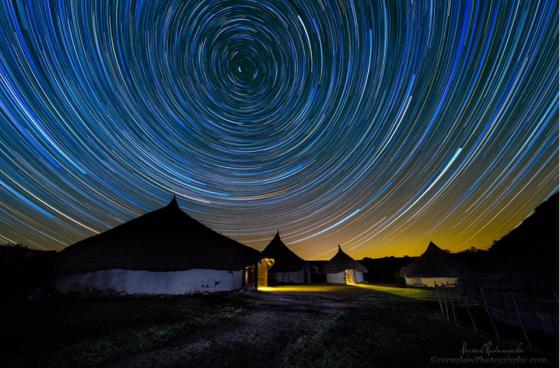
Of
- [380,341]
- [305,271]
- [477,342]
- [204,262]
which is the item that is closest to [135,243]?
[204,262]

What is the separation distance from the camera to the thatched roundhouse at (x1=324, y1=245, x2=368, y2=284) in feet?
133

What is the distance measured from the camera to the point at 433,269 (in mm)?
35000

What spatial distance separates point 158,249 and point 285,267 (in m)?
22.9

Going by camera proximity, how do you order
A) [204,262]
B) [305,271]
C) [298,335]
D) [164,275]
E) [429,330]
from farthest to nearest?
[305,271] < [204,262] < [164,275] < [429,330] < [298,335]

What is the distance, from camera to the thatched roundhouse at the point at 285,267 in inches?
1379

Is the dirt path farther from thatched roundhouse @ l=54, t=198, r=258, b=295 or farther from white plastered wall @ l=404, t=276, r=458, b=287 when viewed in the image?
white plastered wall @ l=404, t=276, r=458, b=287

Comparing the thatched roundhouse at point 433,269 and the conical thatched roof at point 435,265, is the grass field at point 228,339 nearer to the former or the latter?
the thatched roundhouse at point 433,269

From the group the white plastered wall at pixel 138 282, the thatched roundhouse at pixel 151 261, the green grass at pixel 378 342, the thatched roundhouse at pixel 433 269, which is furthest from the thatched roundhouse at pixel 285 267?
the green grass at pixel 378 342

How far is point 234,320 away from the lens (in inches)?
318

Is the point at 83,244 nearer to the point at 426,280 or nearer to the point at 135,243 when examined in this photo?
the point at 135,243

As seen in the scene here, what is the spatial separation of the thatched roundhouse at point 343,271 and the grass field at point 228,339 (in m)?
33.5

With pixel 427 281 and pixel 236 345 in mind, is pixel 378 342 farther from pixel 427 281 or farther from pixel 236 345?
pixel 427 281

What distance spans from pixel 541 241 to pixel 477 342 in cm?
440

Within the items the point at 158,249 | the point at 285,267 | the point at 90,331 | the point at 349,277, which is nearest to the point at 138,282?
the point at 158,249
